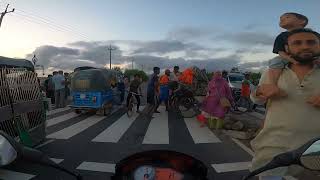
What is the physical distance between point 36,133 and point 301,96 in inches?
231

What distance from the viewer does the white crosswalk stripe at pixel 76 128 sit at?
1046cm

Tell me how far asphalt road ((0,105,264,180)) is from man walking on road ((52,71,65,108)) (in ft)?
13.6

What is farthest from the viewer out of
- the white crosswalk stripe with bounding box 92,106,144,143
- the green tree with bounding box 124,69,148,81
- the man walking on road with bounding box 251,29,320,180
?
the green tree with bounding box 124,69,148,81

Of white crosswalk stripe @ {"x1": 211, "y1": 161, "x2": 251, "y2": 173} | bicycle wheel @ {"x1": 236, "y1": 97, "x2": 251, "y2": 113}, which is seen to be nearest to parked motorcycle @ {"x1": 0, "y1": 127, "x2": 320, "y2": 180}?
white crosswalk stripe @ {"x1": 211, "y1": 161, "x2": 251, "y2": 173}

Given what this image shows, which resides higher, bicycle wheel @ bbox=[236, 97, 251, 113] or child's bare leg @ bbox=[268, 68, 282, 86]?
child's bare leg @ bbox=[268, 68, 282, 86]

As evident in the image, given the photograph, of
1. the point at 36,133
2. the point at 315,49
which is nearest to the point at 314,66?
the point at 315,49

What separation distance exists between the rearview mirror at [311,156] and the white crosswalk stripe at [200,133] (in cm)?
738

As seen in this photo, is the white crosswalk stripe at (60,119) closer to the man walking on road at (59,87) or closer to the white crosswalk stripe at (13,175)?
the man walking on road at (59,87)

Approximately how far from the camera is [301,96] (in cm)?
325

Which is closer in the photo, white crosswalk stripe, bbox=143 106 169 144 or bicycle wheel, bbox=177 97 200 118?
white crosswalk stripe, bbox=143 106 169 144

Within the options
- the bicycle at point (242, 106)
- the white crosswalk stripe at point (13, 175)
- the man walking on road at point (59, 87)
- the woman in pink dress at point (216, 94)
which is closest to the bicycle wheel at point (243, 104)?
the bicycle at point (242, 106)

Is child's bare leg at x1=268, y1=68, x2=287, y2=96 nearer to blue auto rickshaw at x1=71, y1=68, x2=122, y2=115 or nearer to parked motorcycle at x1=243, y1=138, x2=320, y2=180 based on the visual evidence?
parked motorcycle at x1=243, y1=138, x2=320, y2=180

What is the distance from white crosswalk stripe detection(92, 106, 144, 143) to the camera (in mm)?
9938

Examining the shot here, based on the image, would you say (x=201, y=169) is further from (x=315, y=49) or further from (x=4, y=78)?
(x=4, y=78)
